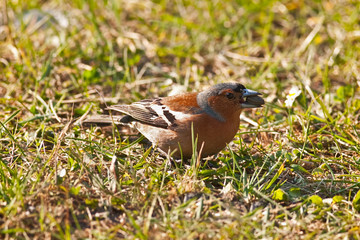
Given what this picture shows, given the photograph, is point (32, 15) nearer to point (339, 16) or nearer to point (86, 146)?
point (86, 146)

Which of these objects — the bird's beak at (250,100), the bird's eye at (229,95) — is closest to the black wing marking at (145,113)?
the bird's eye at (229,95)

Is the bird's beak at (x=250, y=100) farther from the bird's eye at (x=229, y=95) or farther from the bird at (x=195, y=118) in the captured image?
the bird's eye at (x=229, y=95)

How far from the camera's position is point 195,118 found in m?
4.60

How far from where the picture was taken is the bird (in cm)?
455

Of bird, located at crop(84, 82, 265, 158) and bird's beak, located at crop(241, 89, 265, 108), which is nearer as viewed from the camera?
bird, located at crop(84, 82, 265, 158)

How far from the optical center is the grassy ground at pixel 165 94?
3688mm

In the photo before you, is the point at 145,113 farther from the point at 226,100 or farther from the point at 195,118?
the point at 226,100

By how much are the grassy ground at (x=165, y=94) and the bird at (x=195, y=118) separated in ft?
0.60

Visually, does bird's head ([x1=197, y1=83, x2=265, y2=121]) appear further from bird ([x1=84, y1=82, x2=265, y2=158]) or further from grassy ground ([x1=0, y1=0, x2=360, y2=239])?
grassy ground ([x1=0, y1=0, x2=360, y2=239])

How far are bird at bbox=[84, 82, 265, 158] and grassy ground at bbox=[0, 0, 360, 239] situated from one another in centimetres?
18

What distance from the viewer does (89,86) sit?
6387 millimetres

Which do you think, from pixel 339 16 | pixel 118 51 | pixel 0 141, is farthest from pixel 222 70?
pixel 0 141

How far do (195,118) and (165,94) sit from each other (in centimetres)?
184

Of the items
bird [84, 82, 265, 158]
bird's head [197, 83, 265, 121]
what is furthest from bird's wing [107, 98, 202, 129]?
bird's head [197, 83, 265, 121]
